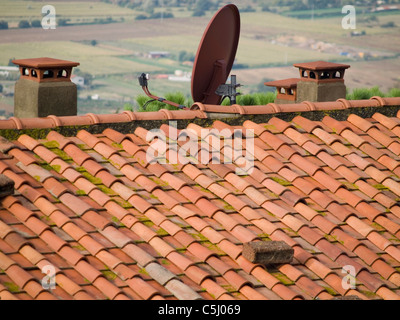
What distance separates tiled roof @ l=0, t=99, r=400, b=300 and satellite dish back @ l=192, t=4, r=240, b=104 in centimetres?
288

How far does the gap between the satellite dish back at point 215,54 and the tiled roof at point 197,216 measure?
9.44 feet

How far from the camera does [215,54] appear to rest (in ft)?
42.0

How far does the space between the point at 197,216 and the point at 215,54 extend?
541cm

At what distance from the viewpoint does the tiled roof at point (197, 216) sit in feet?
22.7

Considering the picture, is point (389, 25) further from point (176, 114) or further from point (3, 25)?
point (176, 114)

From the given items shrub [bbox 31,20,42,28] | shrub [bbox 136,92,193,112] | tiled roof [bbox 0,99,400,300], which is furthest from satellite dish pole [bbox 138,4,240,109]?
shrub [bbox 31,20,42,28]

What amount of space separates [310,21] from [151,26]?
31606mm

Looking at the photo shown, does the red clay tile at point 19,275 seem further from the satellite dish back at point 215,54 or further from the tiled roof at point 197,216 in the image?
the satellite dish back at point 215,54

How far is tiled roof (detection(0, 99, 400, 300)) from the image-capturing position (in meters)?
6.93

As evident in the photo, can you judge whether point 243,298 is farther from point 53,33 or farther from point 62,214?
point 53,33

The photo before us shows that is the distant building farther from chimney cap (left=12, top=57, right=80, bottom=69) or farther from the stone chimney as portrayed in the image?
chimney cap (left=12, top=57, right=80, bottom=69)

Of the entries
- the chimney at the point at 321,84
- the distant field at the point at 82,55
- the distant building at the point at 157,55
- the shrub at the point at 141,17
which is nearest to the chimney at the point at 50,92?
the chimney at the point at 321,84

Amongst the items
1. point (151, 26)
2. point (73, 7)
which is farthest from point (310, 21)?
point (73, 7)

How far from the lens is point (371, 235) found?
8.23m
